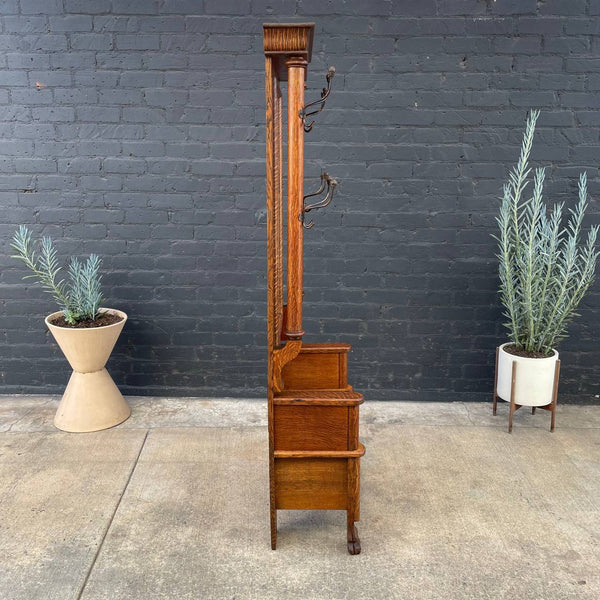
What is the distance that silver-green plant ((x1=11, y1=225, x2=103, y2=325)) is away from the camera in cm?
299

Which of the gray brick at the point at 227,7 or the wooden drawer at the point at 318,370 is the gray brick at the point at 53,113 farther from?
the wooden drawer at the point at 318,370

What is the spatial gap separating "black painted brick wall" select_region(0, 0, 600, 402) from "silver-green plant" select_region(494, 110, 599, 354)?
0.13 meters

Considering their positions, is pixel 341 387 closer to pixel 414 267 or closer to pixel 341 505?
pixel 341 505

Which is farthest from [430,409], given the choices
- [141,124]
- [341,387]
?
[141,124]

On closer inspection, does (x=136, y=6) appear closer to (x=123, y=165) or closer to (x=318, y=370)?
(x=123, y=165)

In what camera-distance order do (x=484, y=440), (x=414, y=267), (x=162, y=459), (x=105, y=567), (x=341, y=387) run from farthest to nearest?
(x=414, y=267) < (x=484, y=440) < (x=162, y=459) < (x=341, y=387) < (x=105, y=567)

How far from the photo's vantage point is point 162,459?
2768mm

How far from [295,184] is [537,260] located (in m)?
1.63

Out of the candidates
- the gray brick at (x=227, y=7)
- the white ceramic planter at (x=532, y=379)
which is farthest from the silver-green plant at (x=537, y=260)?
the gray brick at (x=227, y=7)

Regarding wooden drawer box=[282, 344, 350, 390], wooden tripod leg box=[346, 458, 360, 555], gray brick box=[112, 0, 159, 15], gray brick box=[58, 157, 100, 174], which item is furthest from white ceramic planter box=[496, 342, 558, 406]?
gray brick box=[112, 0, 159, 15]

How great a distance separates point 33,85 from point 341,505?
2537 millimetres

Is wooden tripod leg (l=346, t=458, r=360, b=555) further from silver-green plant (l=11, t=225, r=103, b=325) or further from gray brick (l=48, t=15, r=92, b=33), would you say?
gray brick (l=48, t=15, r=92, b=33)

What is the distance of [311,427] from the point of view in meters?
2.07

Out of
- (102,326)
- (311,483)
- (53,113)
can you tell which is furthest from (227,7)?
(311,483)
